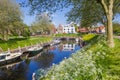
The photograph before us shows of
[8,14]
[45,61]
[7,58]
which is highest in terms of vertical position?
[8,14]

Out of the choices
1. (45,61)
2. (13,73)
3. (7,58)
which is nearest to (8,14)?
(45,61)

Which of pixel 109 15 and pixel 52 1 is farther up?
pixel 52 1

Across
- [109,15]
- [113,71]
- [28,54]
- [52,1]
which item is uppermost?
[52,1]

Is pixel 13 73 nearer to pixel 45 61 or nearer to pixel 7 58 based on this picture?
pixel 7 58

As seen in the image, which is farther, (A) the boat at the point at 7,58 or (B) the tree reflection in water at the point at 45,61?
(B) the tree reflection in water at the point at 45,61

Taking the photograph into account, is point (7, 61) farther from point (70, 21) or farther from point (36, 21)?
point (36, 21)

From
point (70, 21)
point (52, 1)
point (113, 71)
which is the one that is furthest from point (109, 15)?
point (70, 21)

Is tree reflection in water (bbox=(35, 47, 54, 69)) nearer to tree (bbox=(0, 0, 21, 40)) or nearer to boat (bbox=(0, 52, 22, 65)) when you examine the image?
boat (bbox=(0, 52, 22, 65))

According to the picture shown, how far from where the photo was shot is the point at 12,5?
7425 cm

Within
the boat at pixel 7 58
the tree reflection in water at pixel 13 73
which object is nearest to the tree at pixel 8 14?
the boat at pixel 7 58

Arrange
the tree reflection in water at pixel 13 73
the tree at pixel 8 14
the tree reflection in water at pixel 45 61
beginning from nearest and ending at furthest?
1. the tree reflection in water at pixel 13 73
2. the tree reflection in water at pixel 45 61
3. the tree at pixel 8 14

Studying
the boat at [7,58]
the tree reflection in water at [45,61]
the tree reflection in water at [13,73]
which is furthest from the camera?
the tree reflection in water at [45,61]

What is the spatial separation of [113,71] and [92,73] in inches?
143

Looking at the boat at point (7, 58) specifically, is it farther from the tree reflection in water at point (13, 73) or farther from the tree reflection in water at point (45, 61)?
the tree reflection in water at point (45, 61)
